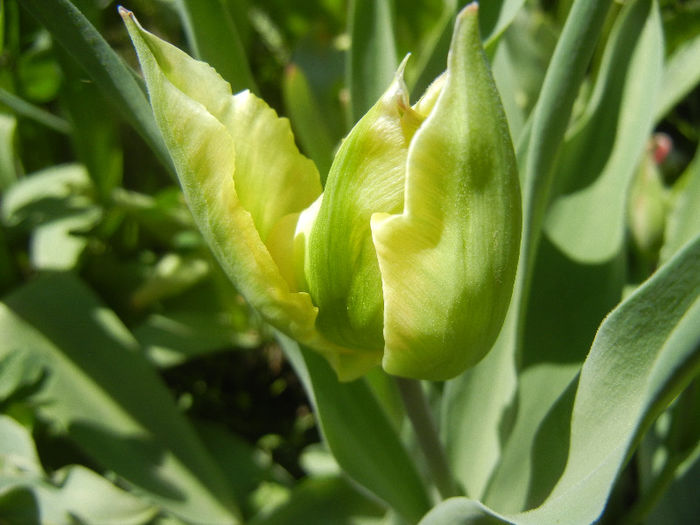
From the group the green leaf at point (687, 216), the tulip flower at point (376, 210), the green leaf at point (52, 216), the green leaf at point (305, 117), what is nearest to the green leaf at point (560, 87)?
the tulip flower at point (376, 210)

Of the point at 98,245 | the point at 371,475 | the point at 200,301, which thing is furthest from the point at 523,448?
the point at 98,245

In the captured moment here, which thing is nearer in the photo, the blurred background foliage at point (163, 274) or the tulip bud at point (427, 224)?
the tulip bud at point (427, 224)

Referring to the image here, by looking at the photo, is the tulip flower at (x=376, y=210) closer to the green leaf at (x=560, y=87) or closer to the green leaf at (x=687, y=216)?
the green leaf at (x=560, y=87)

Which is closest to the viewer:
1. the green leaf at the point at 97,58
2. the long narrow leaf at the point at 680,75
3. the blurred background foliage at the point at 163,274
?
the green leaf at the point at 97,58

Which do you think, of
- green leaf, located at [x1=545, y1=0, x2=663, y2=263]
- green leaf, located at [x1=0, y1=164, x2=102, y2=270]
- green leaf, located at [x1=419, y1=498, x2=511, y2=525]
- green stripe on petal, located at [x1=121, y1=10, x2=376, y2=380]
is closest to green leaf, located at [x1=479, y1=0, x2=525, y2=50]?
green leaf, located at [x1=545, y1=0, x2=663, y2=263]

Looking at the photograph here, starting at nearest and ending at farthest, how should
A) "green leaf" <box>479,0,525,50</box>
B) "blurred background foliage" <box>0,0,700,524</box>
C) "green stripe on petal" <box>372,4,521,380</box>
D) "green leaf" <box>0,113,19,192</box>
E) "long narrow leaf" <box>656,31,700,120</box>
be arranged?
1. "green stripe on petal" <box>372,4,521,380</box>
2. "green leaf" <box>479,0,525,50</box>
3. "blurred background foliage" <box>0,0,700,524</box>
4. "long narrow leaf" <box>656,31,700,120</box>
5. "green leaf" <box>0,113,19,192</box>

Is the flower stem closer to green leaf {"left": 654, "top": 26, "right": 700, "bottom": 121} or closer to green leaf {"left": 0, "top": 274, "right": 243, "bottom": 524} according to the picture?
green leaf {"left": 0, "top": 274, "right": 243, "bottom": 524}

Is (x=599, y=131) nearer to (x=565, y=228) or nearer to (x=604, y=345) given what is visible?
(x=565, y=228)
